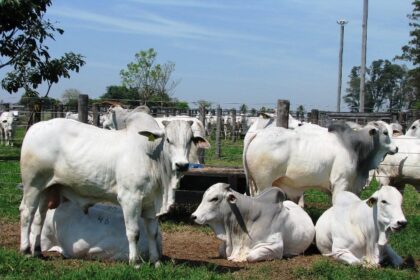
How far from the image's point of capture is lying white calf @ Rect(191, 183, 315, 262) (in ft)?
24.6

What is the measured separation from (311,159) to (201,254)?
7.32 ft

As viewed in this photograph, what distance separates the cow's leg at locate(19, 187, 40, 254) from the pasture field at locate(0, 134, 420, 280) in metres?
Result: 0.13

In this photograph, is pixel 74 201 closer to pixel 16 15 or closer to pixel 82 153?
pixel 82 153

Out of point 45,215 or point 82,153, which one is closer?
point 82,153

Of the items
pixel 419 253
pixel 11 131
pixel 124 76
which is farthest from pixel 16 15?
pixel 124 76

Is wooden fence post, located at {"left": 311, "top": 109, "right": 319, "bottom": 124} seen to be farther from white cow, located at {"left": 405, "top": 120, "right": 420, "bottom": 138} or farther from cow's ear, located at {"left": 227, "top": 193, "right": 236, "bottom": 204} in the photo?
cow's ear, located at {"left": 227, "top": 193, "right": 236, "bottom": 204}

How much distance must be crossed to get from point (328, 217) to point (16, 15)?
7.66m

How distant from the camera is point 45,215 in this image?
7.13 m

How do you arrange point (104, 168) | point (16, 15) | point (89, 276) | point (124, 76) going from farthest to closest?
point (124, 76) < point (16, 15) < point (104, 168) < point (89, 276)

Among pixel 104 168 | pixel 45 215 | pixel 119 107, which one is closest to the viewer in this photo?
pixel 104 168

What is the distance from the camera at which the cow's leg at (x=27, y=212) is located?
22.1 feet

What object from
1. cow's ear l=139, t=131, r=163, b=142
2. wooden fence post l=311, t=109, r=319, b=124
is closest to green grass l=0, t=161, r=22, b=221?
cow's ear l=139, t=131, r=163, b=142

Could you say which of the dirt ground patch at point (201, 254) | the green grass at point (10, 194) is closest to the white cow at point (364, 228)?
the dirt ground patch at point (201, 254)

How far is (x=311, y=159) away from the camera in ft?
29.3
